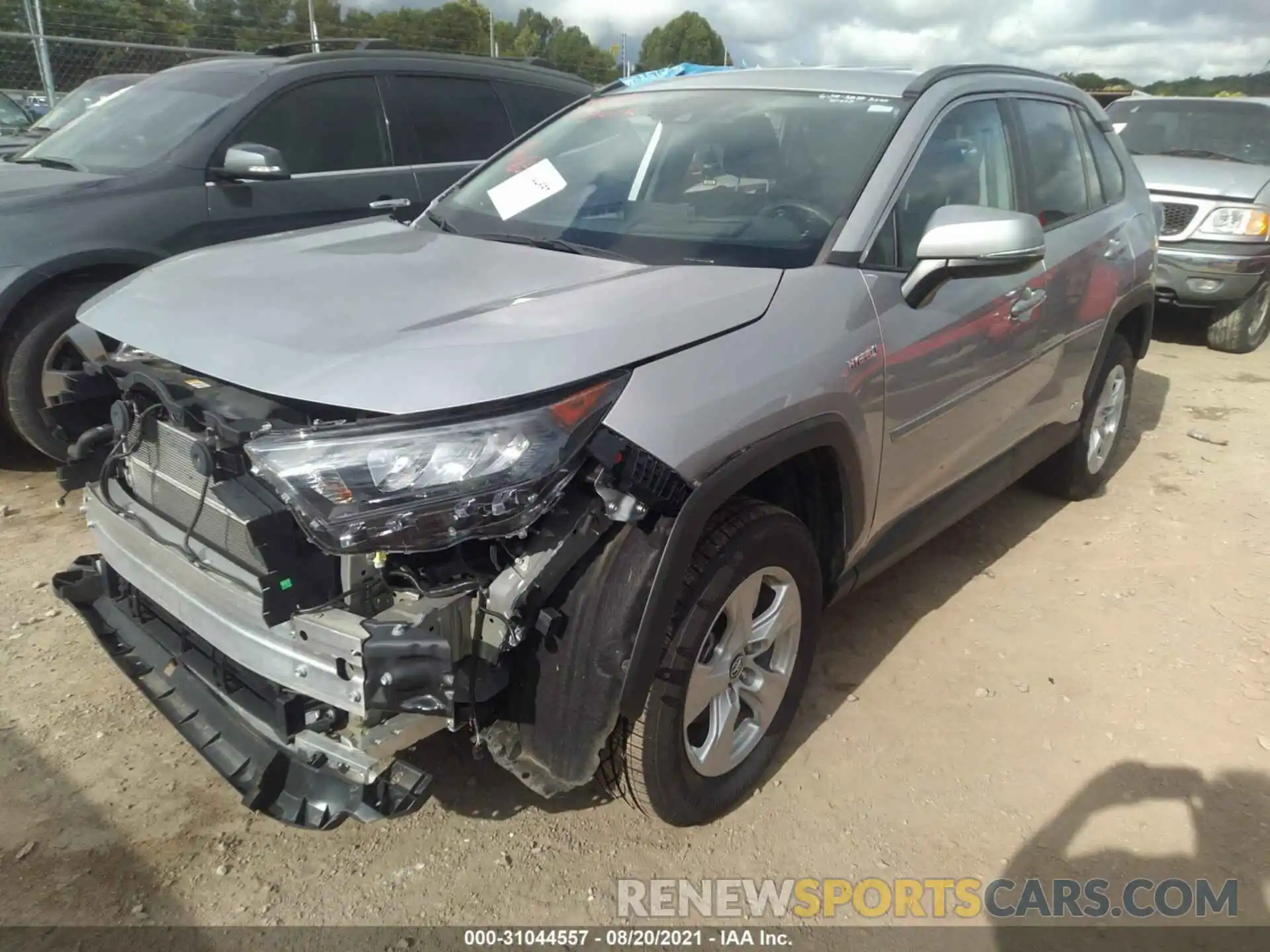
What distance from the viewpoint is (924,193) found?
9.40 feet

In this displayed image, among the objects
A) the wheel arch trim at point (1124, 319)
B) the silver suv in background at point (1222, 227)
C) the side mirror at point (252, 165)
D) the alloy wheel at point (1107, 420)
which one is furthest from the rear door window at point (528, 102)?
the silver suv in background at point (1222, 227)

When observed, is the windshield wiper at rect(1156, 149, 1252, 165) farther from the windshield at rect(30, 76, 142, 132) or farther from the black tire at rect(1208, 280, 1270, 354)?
the windshield at rect(30, 76, 142, 132)

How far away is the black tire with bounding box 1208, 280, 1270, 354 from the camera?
7633 mm

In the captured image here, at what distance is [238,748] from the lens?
7.06 ft

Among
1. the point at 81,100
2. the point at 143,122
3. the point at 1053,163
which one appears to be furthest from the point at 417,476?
the point at 81,100

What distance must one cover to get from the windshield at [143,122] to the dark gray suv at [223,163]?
1 centimetres

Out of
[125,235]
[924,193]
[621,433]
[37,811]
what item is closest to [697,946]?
[621,433]

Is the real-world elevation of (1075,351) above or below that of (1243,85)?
below

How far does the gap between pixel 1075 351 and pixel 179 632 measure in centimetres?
343

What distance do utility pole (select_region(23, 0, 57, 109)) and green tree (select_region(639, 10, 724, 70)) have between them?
56.8m

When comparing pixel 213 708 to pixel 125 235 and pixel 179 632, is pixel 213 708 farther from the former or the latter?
pixel 125 235

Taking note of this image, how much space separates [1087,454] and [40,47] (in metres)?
11.8

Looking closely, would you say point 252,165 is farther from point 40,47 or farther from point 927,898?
point 40,47

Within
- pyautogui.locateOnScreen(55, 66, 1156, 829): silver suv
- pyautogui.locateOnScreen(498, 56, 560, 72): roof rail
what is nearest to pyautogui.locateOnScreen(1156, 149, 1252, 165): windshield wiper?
pyautogui.locateOnScreen(498, 56, 560, 72): roof rail
